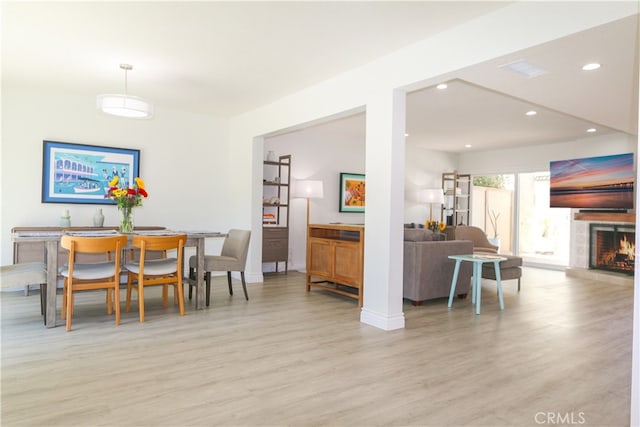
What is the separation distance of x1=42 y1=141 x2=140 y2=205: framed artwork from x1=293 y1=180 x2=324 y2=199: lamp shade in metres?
2.49

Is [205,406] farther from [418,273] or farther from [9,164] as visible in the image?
[9,164]

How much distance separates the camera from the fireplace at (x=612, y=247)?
7142mm

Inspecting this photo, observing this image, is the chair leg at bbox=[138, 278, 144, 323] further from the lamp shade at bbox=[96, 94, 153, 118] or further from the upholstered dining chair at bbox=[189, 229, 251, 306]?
the lamp shade at bbox=[96, 94, 153, 118]

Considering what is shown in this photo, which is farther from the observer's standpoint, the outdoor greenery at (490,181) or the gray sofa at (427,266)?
the outdoor greenery at (490,181)

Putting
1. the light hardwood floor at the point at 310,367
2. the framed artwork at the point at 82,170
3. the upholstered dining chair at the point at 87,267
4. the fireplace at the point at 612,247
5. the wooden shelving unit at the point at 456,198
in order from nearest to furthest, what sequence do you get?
the light hardwood floor at the point at 310,367 < the upholstered dining chair at the point at 87,267 < the framed artwork at the point at 82,170 < the fireplace at the point at 612,247 < the wooden shelving unit at the point at 456,198

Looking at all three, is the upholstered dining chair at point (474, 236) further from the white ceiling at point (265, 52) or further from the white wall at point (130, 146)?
the white wall at point (130, 146)

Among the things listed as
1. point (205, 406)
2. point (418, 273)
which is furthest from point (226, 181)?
point (205, 406)

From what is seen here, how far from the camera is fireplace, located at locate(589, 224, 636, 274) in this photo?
714 cm

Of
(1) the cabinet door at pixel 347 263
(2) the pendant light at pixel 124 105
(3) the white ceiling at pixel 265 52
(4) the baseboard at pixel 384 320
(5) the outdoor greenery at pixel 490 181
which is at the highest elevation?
(3) the white ceiling at pixel 265 52

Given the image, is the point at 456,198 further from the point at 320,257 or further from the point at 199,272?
the point at 199,272

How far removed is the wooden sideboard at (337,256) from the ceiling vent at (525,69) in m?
2.12

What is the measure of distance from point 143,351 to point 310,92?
327 cm

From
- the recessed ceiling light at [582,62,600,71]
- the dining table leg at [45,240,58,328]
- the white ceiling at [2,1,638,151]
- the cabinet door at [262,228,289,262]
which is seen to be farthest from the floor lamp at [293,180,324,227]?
the recessed ceiling light at [582,62,600,71]

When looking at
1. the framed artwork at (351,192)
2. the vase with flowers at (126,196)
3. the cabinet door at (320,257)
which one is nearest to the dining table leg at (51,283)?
the vase with flowers at (126,196)
